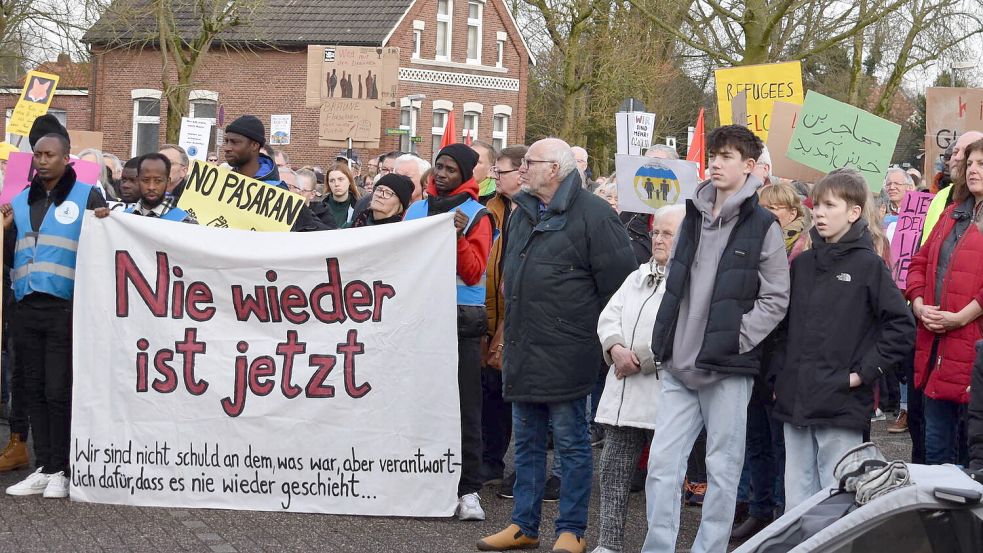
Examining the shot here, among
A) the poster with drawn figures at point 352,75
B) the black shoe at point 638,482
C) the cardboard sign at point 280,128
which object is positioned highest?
the poster with drawn figures at point 352,75

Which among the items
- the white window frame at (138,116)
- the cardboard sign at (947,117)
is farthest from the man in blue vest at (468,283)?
the white window frame at (138,116)

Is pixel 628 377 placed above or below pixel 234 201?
below

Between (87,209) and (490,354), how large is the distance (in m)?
2.44

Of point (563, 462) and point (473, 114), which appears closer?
point (563, 462)

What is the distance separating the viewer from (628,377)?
21.1 feet

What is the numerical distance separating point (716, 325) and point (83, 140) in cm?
1296

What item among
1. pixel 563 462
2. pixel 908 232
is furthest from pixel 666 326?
pixel 908 232

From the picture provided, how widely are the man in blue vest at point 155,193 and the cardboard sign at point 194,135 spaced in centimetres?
943

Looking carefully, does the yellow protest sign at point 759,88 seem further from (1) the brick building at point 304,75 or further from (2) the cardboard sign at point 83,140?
(1) the brick building at point 304,75

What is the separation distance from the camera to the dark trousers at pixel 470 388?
294 inches

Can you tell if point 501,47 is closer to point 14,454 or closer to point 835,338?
point 14,454

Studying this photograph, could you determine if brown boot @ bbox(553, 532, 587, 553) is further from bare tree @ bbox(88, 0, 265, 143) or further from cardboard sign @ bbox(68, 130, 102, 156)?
bare tree @ bbox(88, 0, 265, 143)

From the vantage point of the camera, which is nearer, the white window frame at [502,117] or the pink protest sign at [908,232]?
the pink protest sign at [908,232]

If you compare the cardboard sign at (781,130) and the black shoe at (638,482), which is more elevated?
the cardboard sign at (781,130)
